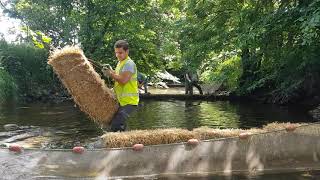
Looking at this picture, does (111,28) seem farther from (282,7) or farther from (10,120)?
(282,7)

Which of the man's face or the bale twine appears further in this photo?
the bale twine

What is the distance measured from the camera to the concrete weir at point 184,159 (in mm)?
7094

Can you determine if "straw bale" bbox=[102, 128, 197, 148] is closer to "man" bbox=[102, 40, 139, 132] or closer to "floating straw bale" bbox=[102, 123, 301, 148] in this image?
"floating straw bale" bbox=[102, 123, 301, 148]

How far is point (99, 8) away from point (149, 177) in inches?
939

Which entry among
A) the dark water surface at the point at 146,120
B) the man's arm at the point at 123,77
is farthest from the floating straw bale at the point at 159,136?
the dark water surface at the point at 146,120

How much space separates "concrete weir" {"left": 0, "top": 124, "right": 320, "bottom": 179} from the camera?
279 inches

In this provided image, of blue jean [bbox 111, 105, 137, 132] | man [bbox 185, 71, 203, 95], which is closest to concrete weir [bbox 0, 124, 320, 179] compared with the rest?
blue jean [bbox 111, 105, 137, 132]

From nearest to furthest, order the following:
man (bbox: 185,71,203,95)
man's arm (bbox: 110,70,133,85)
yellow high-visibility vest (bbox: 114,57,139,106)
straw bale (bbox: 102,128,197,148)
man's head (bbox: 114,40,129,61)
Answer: straw bale (bbox: 102,128,197,148), man's arm (bbox: 110,70,133,85), man's head (bbox: 114,40,129,61), yellow high-visibility vest (bbox: 114,57,139,106), man (bbox: 185,71,203,95)

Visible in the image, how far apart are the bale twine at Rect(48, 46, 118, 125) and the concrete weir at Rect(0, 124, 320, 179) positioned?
124cm

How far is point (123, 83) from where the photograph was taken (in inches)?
316

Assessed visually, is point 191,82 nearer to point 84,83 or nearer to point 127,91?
point 84,83

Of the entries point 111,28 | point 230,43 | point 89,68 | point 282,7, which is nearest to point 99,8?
point 111,28

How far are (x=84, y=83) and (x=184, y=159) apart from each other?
2.33 m

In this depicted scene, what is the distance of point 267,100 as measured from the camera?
1086 inches
